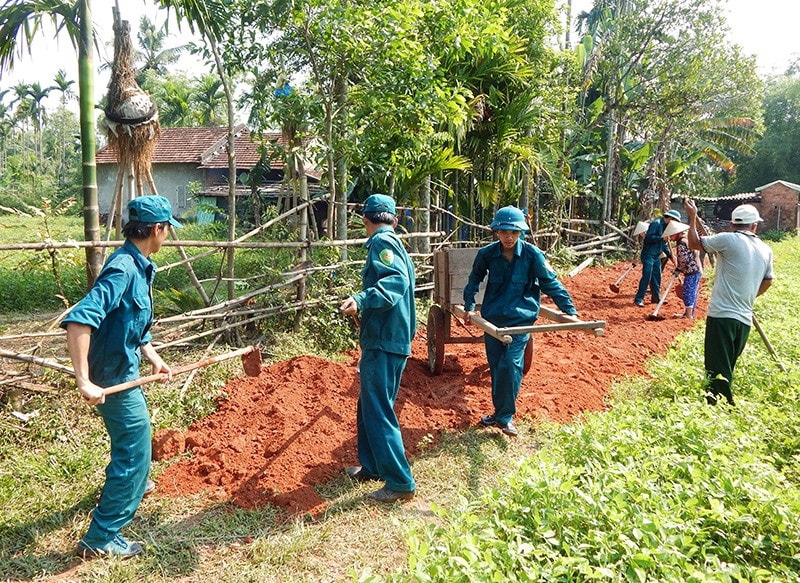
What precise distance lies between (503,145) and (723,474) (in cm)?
872

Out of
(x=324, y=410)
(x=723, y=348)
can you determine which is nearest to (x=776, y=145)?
(x=723, y=348)

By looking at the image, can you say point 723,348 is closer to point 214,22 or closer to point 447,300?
point 447,300

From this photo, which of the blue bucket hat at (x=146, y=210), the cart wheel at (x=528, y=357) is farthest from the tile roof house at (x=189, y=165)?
the blue bucket hat at (x=146, y=210)

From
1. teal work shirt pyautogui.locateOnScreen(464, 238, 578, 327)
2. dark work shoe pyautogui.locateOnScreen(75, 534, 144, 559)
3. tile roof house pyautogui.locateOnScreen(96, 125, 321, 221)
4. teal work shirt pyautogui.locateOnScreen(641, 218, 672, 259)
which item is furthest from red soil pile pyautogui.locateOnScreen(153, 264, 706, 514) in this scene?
tile roof house pyautogui.locateOnScreen(96, 125, 321, 221)

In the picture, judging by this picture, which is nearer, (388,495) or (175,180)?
(388,495)

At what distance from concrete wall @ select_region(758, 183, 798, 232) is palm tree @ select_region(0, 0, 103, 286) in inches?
1122

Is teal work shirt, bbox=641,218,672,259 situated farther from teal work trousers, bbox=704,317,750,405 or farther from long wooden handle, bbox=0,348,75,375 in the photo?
long wooden handle, bbox=0,348,75,375

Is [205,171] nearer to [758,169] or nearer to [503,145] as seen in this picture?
[503,145]

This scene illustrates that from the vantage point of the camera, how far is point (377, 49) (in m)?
6.27

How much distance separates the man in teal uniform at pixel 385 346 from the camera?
148 inches

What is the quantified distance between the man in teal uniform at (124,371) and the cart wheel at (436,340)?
10.6 feet

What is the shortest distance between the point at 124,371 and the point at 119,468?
1.65 ft

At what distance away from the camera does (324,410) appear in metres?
4.98

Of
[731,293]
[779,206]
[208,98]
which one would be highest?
[208,98]
